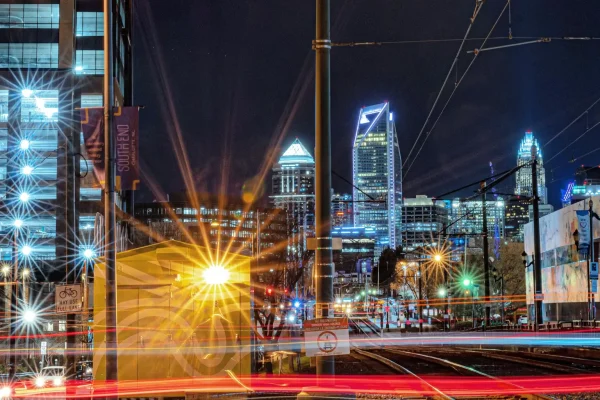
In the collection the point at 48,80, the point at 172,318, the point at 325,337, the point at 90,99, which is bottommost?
the point at 172,318

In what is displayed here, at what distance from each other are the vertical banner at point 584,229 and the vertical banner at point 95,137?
40705 millimetres

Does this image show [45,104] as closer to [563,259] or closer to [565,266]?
[563,259]

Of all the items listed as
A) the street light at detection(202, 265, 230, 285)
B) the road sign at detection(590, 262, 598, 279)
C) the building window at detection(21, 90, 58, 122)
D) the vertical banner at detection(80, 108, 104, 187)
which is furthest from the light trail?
the building window at detection(21, 90, 58, 122)

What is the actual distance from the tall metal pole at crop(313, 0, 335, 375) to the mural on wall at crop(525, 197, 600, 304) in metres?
42.2

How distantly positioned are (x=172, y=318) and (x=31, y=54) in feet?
217

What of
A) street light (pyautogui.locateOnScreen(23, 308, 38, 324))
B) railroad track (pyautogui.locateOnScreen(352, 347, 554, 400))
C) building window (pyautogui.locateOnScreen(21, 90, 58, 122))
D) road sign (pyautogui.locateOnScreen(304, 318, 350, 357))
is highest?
building window (pyautogui.locateOnScreen(21, 90, 58, 122))

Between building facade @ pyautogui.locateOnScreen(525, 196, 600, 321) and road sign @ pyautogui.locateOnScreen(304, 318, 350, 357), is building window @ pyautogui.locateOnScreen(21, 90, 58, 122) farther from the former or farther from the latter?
road sign @ pyautogui.locateOnScreen(304, 318, 350, 357)

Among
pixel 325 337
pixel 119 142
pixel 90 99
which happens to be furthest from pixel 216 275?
pixel 90 99

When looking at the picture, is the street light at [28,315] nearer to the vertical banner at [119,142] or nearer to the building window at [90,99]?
the vertical banner at [119,142]

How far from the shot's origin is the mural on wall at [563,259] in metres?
55.8

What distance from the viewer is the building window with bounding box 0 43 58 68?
78.8 meters

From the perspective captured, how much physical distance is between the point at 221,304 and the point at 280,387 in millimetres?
2845

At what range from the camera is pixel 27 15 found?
260 ft

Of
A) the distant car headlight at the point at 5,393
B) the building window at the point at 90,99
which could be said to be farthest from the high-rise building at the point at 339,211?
the building window at the point at 90,99
